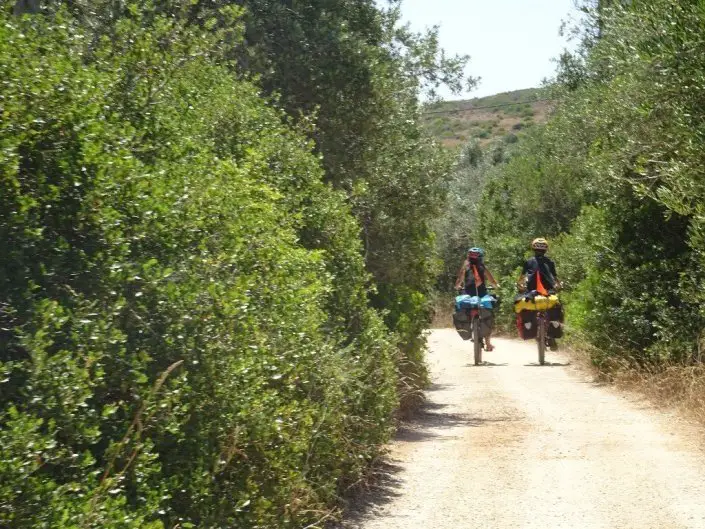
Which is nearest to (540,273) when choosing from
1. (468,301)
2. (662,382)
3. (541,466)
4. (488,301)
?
(488,301)

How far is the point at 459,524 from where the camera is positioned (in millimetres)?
8062

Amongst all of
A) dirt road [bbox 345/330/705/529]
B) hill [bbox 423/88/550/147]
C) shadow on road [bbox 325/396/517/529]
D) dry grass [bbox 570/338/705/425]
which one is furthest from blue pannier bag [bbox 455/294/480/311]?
hill [bbox 423/88/550/147]

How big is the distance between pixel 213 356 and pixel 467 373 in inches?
525

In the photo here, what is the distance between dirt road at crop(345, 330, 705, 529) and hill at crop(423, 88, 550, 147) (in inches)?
3099

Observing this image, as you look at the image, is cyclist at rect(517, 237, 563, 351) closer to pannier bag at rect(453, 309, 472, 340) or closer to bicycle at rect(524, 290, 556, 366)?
bicycle at rect(524, 290, 556, 366)

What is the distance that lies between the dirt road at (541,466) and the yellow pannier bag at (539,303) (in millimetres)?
2548

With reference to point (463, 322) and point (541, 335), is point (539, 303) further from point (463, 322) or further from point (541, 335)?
point (463, 322)

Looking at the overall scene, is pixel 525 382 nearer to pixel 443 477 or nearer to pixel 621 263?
pixel 621 263

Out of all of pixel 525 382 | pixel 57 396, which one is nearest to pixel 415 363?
pixel 525 382

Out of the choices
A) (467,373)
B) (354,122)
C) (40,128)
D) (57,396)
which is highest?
(354,122)

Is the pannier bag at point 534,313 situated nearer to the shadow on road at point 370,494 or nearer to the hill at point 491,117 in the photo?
the shadow on road at point 370,494

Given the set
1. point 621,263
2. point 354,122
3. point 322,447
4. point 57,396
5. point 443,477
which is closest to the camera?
point 57,396

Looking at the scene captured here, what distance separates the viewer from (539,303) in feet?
60.3

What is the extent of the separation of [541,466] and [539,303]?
8.54 m
